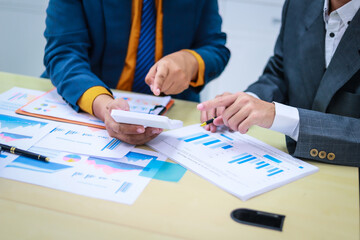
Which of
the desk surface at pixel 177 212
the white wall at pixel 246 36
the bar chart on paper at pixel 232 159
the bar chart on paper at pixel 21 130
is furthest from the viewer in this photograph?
the white wall at pixel 246 36

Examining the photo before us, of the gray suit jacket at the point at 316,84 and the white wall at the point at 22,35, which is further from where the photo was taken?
the white wall at the point at 22,35

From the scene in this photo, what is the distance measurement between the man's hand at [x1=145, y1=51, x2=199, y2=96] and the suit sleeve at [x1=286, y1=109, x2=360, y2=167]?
0.37 metres

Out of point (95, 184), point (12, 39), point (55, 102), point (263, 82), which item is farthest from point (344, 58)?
point (12, 39)

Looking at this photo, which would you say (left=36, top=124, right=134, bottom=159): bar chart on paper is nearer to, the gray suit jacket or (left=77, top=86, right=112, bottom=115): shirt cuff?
(left=77, top=86, right=112, bottom=115): shirt cuff

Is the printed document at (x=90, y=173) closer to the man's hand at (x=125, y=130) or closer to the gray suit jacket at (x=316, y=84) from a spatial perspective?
the man's hand at (x=125, y=130)

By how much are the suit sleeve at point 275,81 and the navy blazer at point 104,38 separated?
172 mm

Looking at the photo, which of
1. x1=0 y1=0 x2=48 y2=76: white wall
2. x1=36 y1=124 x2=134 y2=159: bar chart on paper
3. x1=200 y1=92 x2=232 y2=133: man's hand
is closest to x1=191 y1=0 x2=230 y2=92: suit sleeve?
x1=200 y1=92 x2=232 y2=133: man's hand

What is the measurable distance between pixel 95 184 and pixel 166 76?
424 mm

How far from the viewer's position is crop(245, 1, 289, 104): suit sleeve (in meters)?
1.17

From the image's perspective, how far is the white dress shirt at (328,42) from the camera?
2.94 feet

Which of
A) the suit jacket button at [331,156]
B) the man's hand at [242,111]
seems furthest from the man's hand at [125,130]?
the suit jacket button at [331,156]

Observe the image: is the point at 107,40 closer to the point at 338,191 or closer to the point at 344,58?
the point at 344,58

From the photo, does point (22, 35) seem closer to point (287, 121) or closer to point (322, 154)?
point (287, 121)

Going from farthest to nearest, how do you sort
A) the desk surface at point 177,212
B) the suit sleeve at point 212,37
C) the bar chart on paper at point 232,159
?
the suit sleeve at point 212,37
the bar chart on paper at point 232,159
the desk surface at point 177,212
